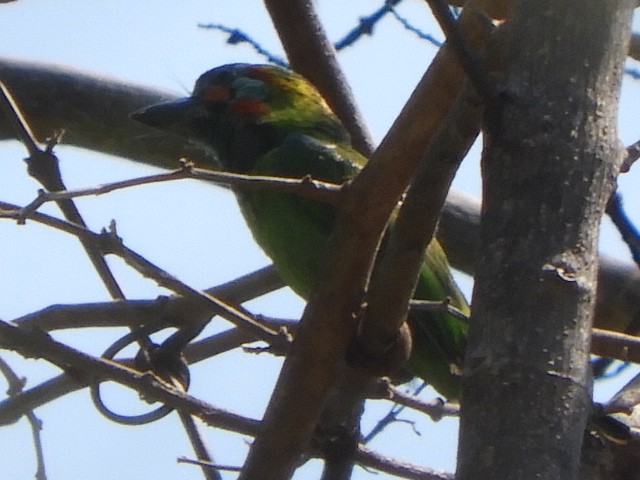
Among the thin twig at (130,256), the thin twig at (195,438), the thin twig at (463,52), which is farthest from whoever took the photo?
the thin twig at (195,438)

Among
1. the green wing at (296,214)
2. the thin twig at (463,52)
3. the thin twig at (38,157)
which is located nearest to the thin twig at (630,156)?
the thin twig at (463,52)

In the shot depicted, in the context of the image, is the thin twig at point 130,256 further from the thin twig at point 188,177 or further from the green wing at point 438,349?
the green wing at point 438,349

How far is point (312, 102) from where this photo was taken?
3.90m

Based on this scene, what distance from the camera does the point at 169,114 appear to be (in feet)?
12.4

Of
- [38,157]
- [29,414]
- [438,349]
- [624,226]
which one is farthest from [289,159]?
[624,226]

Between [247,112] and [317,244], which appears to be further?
[247,112]

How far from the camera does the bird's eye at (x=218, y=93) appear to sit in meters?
3.87

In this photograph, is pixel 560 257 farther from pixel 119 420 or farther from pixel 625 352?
pixel 119 420

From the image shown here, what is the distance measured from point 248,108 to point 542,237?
8.21 feet

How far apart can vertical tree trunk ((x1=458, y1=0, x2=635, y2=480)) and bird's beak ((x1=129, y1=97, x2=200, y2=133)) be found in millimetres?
2204

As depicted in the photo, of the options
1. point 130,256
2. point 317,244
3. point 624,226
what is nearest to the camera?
point 130,256

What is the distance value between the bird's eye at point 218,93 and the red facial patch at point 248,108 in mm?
41

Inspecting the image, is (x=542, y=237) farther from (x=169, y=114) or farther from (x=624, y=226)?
(x=169, y=114)

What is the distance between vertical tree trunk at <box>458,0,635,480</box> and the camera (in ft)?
4.42
